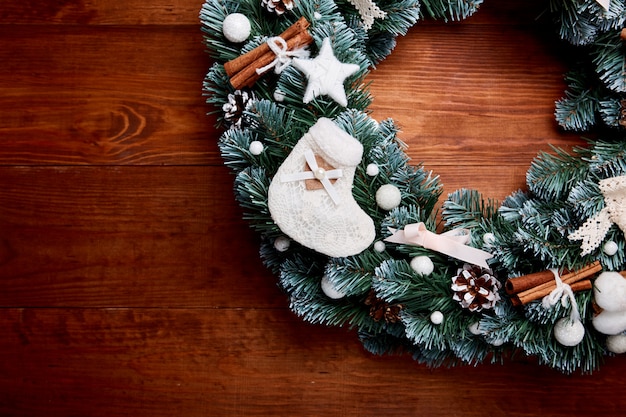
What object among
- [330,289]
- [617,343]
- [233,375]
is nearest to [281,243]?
[330,289]

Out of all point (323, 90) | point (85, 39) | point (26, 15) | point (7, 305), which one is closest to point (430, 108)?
point (323, 90)

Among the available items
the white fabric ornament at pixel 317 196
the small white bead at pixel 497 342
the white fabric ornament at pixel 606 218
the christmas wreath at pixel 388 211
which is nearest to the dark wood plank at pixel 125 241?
the christmas wreath at pixel 388 211

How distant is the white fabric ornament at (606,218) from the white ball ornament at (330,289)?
0.36 m

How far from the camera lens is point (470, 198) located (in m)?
0.98

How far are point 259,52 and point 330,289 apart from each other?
39 centimetres

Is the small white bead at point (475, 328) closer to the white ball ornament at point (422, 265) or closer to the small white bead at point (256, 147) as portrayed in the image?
the white ball ornament at point (422, 265)

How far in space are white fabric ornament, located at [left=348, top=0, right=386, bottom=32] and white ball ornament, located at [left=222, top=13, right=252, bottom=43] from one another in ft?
0.59

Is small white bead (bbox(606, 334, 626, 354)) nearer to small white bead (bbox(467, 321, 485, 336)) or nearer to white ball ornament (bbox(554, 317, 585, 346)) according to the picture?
white ball ornament (bbox(554, 317, 585, 346))

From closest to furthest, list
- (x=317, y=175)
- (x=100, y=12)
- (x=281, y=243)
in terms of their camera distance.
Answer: (x=317, y=175), (x=281, y=243), (x=100, y=12)

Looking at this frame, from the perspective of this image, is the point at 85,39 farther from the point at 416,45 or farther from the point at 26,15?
the point at 416,45

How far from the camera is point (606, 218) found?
2.97 feet

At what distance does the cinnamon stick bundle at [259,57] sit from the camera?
2.99 ft

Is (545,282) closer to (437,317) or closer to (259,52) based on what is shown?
(437,317)

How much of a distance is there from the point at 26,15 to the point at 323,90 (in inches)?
25.1
